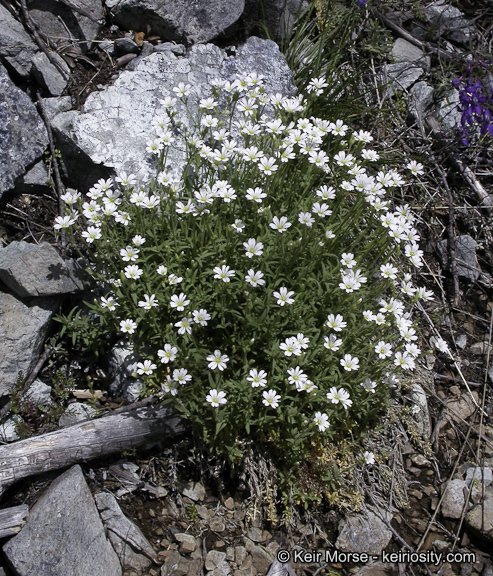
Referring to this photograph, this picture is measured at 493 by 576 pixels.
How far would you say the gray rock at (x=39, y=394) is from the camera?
3432 mm

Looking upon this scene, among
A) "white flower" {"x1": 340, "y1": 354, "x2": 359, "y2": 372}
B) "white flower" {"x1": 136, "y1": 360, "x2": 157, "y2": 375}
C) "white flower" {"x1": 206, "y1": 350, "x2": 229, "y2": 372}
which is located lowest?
"white flower" {"x1": 136, "y1": 360, "x2": 157, "y2": 375}

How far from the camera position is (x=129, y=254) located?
3.36 meters

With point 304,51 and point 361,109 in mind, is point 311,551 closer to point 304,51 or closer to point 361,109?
point 361,109

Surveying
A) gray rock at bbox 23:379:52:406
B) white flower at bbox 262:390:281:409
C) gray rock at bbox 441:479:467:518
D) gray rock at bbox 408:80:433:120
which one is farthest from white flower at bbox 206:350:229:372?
gray rock at bbox 408:80:433:120

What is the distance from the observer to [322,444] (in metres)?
3.39

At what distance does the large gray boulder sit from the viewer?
4.07 meters

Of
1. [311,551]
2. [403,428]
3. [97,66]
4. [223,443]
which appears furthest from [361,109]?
[311,551]

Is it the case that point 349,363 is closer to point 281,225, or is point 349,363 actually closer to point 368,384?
point 368,384

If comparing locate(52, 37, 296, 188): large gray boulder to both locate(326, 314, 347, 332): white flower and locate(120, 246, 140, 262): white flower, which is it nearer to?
locate(120, 246, 140, 262): white flower

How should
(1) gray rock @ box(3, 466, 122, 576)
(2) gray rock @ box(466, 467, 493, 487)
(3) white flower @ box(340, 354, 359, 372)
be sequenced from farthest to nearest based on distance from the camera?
(2) gray rock @ box(466, 467, 493, 487)
(3) white flower @ box(340, 354, 359, 372)
(1) gray rock @ box(3, 466, 122, 576)

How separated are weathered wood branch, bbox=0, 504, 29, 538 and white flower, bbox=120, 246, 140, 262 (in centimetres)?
153

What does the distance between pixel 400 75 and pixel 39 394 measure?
15.4 ft

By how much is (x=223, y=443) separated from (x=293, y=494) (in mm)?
531

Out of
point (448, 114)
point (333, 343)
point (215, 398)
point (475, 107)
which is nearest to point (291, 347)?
point (333, 343)
